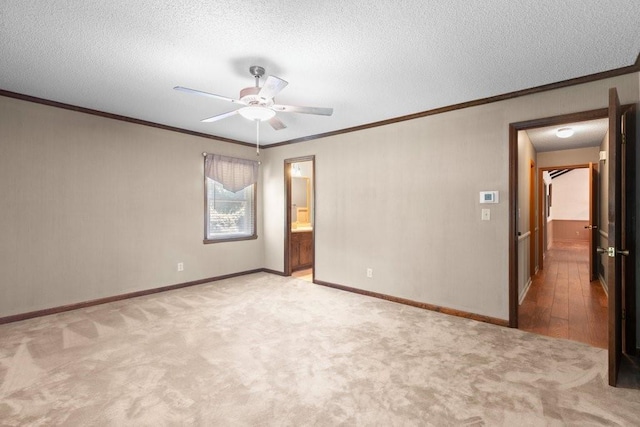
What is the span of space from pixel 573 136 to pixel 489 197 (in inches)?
106

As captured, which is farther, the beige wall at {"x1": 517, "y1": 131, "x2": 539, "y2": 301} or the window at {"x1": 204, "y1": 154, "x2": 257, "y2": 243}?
the window at {"x1": 204, "y1": 154, "x2": 257, "y2": 243}

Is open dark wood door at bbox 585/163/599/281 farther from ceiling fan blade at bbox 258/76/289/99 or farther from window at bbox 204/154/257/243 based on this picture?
window at bbox 204/154/257/243

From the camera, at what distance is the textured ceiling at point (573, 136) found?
418cm

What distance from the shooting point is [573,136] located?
15.7ft

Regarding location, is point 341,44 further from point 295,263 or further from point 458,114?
point 295,263

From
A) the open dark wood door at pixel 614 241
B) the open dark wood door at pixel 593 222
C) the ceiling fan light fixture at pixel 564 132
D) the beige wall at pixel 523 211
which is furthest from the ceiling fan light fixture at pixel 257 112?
the open dark wood door at pixel 593 222

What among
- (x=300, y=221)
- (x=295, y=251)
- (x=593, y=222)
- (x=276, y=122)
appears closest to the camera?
(x=276, y=122)

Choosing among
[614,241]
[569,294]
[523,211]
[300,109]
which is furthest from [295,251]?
[614,241]

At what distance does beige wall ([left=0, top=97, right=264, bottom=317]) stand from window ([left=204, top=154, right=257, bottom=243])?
7.5 inches

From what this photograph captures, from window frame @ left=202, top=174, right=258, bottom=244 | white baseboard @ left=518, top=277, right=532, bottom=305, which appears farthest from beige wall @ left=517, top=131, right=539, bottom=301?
window frame @ left=202, top=174, right=258, bottom=244

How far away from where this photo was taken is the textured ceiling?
13.7ft

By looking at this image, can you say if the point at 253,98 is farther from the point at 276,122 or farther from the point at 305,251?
the point at 305,251

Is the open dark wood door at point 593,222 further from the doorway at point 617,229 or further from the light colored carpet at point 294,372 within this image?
the light colored carpet at point 294,372

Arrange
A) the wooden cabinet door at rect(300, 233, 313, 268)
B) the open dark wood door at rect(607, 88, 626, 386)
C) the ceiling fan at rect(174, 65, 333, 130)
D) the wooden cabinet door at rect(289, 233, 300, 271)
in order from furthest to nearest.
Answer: the wooden cabinet door at rect(300, 233, 313, 268) < the wooden cabinet door at rect(289, 233, 300, 271) < the ceiling fan at rect(174, 65, 333, 130) < the open dark wood door at rect(607, 88, 626, 386)
